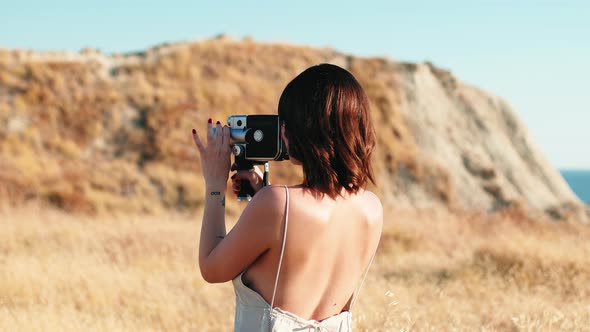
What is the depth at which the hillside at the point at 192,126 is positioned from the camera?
2031 centimetres

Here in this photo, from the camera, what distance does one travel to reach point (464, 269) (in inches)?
Answer: 324

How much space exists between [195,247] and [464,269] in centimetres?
438

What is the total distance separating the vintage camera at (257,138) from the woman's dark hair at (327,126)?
27 cm

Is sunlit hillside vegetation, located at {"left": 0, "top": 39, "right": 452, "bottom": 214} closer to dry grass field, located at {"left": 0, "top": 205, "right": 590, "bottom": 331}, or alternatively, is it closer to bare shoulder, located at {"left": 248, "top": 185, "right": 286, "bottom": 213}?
dry grass field, located at {"left": 0, "top": 205, "right": 590, "bottom": 331}

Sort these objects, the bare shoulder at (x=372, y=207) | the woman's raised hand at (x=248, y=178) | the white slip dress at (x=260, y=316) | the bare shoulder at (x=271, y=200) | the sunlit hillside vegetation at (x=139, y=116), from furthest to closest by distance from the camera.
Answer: the sunlit hillside vegetation at (x=139, y=116) → the woman's raised hand at (x=248, y=178) → the bare shoulder at (x=372, y=207) → the white slip dress at (x=260, y=316) → the bare shoulder at (x=271, y=200)

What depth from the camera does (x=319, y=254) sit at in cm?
226

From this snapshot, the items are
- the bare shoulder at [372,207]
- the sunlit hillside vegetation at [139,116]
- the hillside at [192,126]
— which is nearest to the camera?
the bare shoulder at [372,207]

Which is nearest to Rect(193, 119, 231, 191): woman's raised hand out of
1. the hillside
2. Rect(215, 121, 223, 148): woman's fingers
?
Rect(215, 121, 223, 148): woman's fingers

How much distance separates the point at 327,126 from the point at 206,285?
5.65 metres

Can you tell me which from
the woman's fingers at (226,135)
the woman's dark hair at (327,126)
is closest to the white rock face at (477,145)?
the woman's fingers at (226,135)

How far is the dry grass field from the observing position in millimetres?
5254

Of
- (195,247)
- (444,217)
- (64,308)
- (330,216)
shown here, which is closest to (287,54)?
(444,217)

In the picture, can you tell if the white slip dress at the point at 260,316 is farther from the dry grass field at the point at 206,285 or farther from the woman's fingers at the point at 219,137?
the dry grass field at the point at 206,285

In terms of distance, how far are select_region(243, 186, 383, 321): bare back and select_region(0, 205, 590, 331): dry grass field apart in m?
1.86
